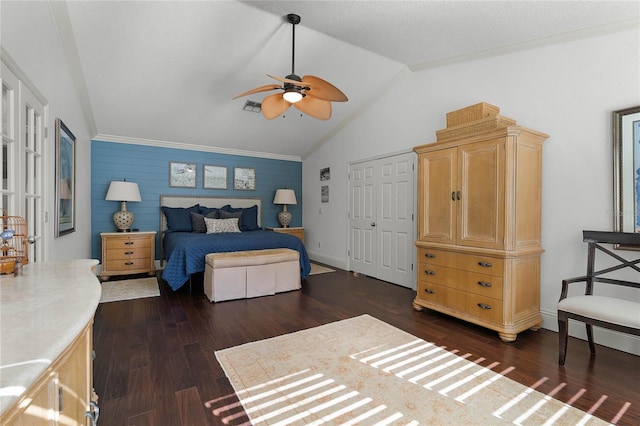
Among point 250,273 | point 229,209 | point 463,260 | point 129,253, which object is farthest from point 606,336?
point 129,253

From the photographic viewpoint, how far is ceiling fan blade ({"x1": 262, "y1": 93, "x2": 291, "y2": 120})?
3.27 metres

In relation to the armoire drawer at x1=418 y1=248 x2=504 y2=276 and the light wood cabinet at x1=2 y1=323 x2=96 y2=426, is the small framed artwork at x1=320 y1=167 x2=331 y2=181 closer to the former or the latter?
the armoire drawer at x1=418 y1=248 x2=504 y2=276

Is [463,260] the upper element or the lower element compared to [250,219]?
lower

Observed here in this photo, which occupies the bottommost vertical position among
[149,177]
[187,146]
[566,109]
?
[149,177]

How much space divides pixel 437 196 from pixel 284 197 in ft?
12.1

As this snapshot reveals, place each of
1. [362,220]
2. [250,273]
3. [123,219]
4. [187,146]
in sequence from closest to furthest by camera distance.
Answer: [250,273] → [123,219] → [362,220] → [187,146]

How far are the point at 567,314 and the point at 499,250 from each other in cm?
66

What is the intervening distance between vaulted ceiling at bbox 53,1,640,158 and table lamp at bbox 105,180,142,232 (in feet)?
3.04

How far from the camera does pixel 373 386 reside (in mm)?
2012

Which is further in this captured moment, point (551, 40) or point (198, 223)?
point (198, 223)

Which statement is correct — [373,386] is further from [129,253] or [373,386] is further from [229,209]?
[229,209]

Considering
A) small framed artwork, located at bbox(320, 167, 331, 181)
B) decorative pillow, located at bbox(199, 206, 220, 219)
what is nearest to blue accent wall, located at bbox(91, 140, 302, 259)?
decorative pillow, located at bbox(199, 206, 220, 219)

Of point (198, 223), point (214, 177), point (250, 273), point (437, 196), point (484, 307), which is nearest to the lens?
point (484, 307)

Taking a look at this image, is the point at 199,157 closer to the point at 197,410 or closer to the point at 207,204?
the point at 207,204
